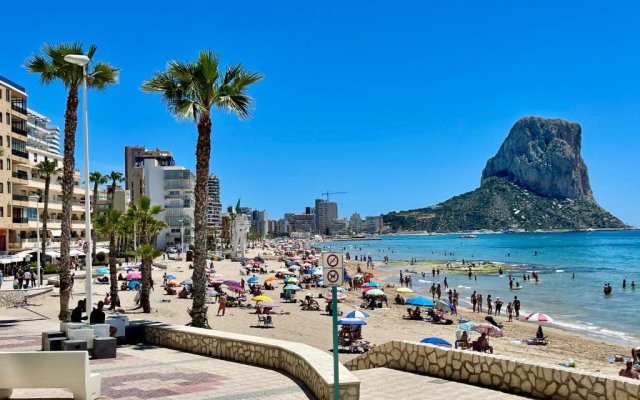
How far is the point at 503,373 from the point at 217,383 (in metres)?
5.01

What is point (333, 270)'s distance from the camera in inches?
294

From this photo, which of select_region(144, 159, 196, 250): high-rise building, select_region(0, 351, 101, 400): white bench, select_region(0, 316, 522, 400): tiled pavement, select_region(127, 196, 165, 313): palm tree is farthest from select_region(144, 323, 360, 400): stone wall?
select_region(144, 159, 196, 250): high-rise building

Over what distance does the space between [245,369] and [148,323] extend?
5298 millimetres

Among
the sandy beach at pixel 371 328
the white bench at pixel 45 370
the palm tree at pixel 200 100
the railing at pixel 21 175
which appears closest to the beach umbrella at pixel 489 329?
the sandy beach at pixel 371 328

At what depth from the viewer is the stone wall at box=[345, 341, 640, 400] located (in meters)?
8.65

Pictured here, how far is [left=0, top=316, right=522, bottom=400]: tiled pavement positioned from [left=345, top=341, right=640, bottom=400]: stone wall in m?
0.29

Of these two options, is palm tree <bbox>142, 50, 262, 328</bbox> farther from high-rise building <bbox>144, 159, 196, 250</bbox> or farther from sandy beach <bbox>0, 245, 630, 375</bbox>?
high-rise building <bbox>144, 159, 196, 250</bbox>

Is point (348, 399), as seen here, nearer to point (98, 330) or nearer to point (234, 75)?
point (98, 330)

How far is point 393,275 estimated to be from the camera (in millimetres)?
82188

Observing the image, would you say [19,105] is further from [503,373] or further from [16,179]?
[503,373]

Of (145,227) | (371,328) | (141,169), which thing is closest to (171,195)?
(141,169)

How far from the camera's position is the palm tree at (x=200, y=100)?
18391 mm

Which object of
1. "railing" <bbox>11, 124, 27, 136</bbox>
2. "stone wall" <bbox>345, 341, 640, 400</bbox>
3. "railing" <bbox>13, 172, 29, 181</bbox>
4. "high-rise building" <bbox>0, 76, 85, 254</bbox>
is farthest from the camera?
"railing" <bbox>13, 172, 29, 181</bbox>

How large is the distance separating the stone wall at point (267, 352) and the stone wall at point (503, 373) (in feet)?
6.49
